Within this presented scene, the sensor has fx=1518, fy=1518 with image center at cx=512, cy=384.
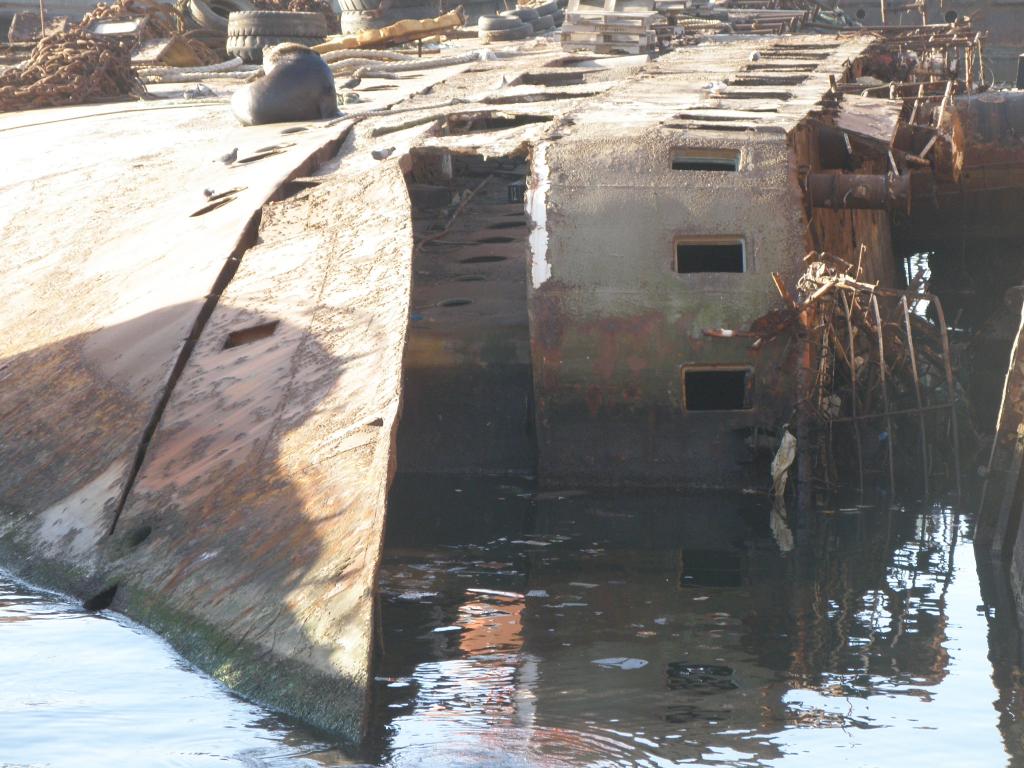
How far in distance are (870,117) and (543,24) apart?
31.8ft

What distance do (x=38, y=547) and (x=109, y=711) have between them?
56.0 inches

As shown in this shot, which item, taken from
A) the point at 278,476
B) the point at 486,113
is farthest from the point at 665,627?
the point at 486,113

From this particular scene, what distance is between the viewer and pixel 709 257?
930 cm

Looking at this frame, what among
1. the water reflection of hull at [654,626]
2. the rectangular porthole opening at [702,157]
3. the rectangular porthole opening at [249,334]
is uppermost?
the rectangular porthole opening at [702,157]

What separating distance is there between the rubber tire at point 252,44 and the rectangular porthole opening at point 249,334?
11.3 meters

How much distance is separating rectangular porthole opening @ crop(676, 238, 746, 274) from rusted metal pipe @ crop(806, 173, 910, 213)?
62 centimetres

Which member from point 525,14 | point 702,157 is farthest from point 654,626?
point 525,14

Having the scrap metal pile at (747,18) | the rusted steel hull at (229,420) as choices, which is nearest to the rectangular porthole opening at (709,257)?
the rusted steel hull at (229,420)

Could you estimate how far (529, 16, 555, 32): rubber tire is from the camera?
19.8 metres

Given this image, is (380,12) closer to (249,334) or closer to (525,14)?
(525,14)

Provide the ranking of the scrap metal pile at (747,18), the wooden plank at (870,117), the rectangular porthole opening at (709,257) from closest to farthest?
the rectangular porthole opening at (709,257), the wooden plank at (870,117), the scrap metal pile at (747,18)

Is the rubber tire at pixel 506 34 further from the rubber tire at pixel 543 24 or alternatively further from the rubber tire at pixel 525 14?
the rubber tire at pixel 543 24

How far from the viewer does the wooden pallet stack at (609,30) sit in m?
15.5

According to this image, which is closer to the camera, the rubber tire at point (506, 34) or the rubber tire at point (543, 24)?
the rubber tire at point (506, 34)
